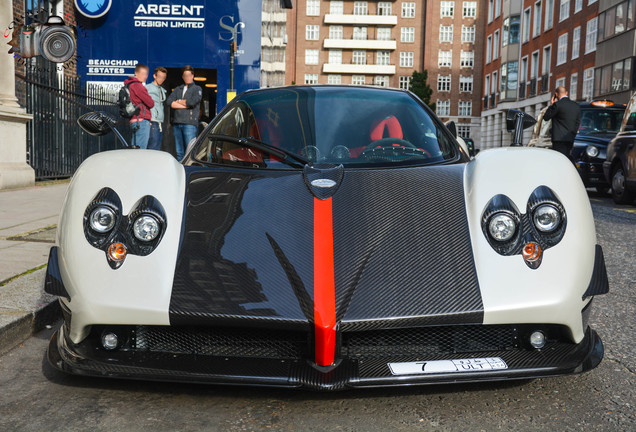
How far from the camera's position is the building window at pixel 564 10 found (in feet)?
132

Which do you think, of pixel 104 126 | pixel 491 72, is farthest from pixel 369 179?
pixel 491 72

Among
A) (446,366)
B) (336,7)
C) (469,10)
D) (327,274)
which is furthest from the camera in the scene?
(336,7)

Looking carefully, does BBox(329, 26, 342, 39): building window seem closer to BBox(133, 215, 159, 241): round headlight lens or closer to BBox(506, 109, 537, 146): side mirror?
BBox(506, 109, 537, 146): side mirror

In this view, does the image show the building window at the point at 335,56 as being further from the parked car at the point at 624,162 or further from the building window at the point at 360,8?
the parked car at the point at 624,162

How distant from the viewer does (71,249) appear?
8.36 ft

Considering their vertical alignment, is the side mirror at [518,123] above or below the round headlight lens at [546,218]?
above

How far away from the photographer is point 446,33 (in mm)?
77750

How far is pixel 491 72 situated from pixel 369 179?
56081 mm

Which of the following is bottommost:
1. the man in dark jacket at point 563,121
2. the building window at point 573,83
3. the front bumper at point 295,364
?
the front bumper at point 295,364

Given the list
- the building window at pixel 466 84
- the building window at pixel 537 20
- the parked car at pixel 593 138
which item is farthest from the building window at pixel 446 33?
the parked car at pixel 593 138

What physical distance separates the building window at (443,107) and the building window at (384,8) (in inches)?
465

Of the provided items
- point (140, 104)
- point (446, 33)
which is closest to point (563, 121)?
point (140, 104)

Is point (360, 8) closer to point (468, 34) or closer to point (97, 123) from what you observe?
point (468, 34)

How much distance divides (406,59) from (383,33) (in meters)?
4.00
